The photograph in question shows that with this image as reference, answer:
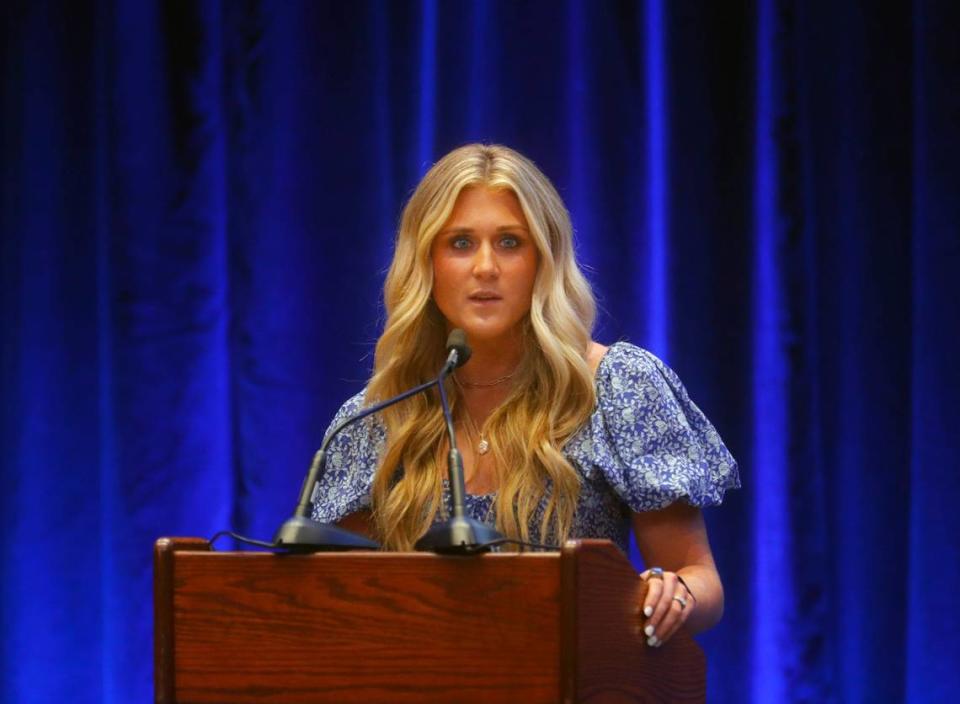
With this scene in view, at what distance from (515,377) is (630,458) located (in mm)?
291

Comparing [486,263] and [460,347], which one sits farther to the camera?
[486,263]

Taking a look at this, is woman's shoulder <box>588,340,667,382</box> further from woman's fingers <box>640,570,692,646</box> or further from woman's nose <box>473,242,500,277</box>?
woman's fingers <box>640,570,692,646</box>

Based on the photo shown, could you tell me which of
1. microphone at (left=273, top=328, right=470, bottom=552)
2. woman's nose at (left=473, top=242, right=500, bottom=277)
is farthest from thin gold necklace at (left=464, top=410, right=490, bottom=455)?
microphone at (left=273, top=328, right=470, bottom=552)

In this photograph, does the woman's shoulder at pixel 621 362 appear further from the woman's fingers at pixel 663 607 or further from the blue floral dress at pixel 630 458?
the woman's fingers at pixel 663 607

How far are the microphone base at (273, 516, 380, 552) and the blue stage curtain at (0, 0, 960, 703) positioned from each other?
1.41 m

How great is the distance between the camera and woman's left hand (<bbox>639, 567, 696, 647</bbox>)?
64.7 inches

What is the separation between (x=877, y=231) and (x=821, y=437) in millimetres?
450

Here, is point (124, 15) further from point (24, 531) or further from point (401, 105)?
point (24, 531)

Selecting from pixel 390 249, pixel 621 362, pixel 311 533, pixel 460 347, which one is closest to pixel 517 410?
pixel 621 362

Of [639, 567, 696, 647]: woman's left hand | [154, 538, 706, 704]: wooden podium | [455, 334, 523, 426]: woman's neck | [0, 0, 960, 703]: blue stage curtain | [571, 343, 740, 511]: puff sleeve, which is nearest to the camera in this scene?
[154, 538, 706, 704]: wooden podium

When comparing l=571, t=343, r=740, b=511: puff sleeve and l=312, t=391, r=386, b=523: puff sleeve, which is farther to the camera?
l=312, t=391, r=386, b=523: puff sleeve

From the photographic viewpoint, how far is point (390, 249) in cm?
304

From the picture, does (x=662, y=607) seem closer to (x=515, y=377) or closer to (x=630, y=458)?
(x=630, y=458)

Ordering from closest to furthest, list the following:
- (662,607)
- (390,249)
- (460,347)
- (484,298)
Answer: (662,607), (460,347), (484,298), (390,249)
